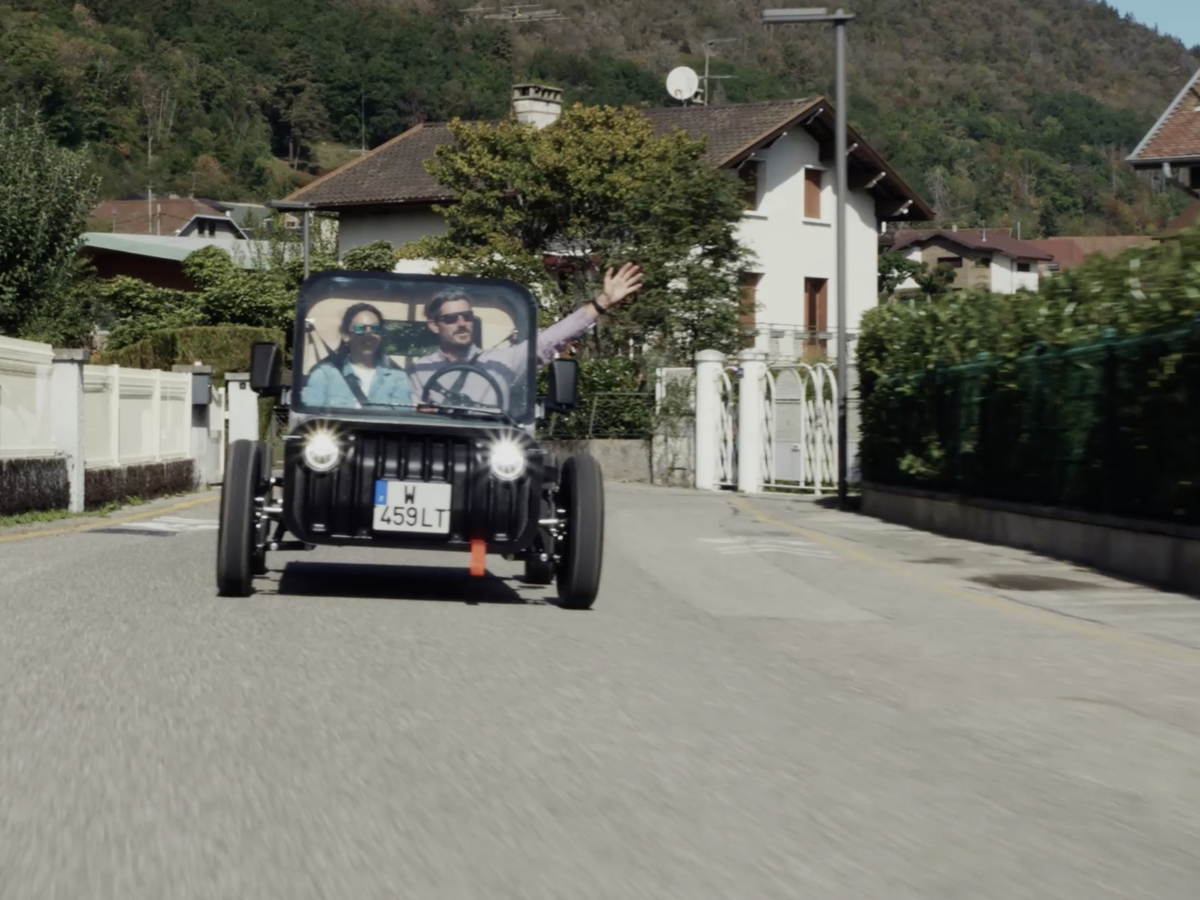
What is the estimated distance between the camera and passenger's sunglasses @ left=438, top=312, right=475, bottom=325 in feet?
36.2

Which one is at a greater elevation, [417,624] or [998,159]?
[998,159]

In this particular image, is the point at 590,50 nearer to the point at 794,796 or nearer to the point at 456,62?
the point at 456,62

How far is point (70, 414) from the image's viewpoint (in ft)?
68.4

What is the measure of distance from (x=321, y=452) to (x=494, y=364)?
5.06 feet

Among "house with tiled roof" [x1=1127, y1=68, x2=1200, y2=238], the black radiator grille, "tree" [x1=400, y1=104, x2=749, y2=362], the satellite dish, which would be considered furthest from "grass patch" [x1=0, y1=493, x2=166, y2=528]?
the satellite dish

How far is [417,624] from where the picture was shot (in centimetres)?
948

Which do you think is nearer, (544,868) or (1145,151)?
(544,868)

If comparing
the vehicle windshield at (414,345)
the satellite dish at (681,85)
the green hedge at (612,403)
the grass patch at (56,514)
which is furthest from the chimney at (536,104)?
the vehicle windshield at (414,345)

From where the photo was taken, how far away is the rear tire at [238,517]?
986cm

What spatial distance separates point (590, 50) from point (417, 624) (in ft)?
606

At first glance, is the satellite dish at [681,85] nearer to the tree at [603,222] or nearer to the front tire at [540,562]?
the tree at [603,222]

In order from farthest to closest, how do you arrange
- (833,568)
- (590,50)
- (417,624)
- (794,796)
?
(590,50), (833,568), (417,624), (794,796)

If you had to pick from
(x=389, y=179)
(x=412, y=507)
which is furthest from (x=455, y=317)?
(x=389, y=179)

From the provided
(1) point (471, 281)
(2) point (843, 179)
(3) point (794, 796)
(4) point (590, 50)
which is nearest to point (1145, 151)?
(2) point (843, 179)
